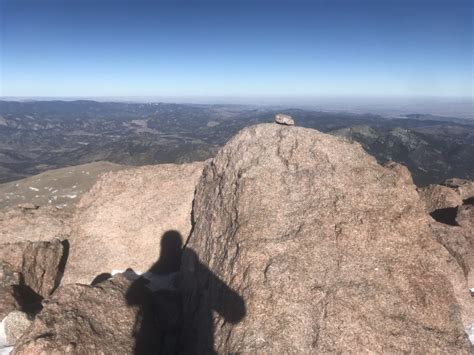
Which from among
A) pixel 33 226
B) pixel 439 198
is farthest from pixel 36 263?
pixel 439 198

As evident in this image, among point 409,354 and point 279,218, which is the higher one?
point 279,218

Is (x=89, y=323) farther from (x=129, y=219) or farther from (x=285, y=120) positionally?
(x=285, y=120)

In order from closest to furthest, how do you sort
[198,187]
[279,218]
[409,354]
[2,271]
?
[409,354] < [279,218] < [2,271] < [198,187]

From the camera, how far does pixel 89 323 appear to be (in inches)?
763

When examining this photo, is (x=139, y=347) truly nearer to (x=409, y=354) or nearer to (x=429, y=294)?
(x=409, y=354)

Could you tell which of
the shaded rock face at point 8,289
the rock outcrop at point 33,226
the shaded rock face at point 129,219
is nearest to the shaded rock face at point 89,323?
the shaded rock face at point 8,289

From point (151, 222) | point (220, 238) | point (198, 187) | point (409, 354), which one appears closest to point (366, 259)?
point (409, 354)

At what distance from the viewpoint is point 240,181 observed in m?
26.5

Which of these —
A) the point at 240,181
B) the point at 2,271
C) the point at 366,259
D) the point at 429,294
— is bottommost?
the point at 2,271

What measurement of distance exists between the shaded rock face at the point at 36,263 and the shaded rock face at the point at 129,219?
1.14 metres

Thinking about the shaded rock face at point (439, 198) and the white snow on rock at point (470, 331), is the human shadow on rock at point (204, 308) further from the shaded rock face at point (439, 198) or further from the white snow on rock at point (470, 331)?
the shaded rock face at point (439, 198)

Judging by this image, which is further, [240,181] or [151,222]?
[151,222]

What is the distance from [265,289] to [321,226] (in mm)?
5218

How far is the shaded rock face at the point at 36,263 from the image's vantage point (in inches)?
1217
